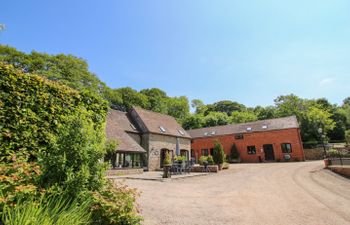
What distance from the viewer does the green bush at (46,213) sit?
2503mm

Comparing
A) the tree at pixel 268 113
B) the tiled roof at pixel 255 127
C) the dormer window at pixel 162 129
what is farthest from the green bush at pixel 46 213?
the tree at pixel 268 113

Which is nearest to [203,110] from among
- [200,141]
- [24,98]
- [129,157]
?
[200,141]

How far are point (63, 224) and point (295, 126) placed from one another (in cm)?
2976

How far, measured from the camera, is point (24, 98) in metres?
5.12

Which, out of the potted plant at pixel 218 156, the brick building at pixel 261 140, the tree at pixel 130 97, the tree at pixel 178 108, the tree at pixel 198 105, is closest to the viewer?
the potted plant at pixel 218 156

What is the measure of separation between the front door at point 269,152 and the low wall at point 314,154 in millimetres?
4395

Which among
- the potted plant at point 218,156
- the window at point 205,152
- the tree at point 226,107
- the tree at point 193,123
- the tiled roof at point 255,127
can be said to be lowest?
the potted plant at point 218,156

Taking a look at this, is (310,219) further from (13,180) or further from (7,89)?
(7,89)

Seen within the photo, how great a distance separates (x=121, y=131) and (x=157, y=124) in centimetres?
568

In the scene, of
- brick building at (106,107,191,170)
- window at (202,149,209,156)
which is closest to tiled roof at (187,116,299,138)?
window at (202,149,209,156)

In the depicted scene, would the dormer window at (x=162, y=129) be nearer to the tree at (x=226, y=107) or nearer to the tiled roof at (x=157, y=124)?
the tiled roof at (x=157, y=124)

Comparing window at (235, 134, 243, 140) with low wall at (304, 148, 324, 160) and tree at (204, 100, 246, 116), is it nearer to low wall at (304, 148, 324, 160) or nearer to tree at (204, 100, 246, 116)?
low wall at (304, 148, 324, 160)

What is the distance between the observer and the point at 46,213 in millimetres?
2764

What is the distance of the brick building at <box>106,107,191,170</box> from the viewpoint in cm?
1650
